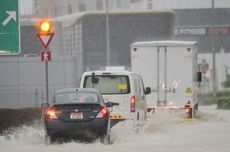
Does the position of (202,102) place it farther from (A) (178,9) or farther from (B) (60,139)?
(B) (60,139)

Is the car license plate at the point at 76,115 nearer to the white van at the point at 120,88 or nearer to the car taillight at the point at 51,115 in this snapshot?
the car taillight at the point at 51,115

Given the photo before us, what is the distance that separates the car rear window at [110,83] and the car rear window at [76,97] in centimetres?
394

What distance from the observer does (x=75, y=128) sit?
863 inches

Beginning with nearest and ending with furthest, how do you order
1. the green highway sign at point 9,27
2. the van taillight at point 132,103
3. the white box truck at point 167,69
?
1. the green highway sign at point 9,27
2. the van taillight at point 132,103
3. the white box truck at point 167,69

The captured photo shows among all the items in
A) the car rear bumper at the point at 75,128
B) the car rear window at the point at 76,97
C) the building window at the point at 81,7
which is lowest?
the car rear bumper at the point at 75,128

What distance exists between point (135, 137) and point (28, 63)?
20.6 metres

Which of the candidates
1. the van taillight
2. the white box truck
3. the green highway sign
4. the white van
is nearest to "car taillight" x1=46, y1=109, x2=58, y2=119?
the green highway sign

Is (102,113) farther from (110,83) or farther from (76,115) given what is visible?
(110,83)

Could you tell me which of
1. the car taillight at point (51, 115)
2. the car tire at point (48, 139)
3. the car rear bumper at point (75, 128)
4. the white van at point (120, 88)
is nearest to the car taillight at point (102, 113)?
the car rear bumper at point (75, 128)

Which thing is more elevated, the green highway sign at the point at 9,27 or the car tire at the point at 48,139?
the green highway sign at the point at 9,27

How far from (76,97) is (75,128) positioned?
1002mm

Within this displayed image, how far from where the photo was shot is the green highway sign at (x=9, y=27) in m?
22.1

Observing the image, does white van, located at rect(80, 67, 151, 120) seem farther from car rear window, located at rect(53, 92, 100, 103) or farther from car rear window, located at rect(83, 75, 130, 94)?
car rear window, located at rect(53, 92, 100, 103)

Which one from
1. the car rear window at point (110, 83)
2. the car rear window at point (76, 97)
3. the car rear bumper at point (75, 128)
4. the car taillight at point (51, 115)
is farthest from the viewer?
the car rear window at point (110, 83)
